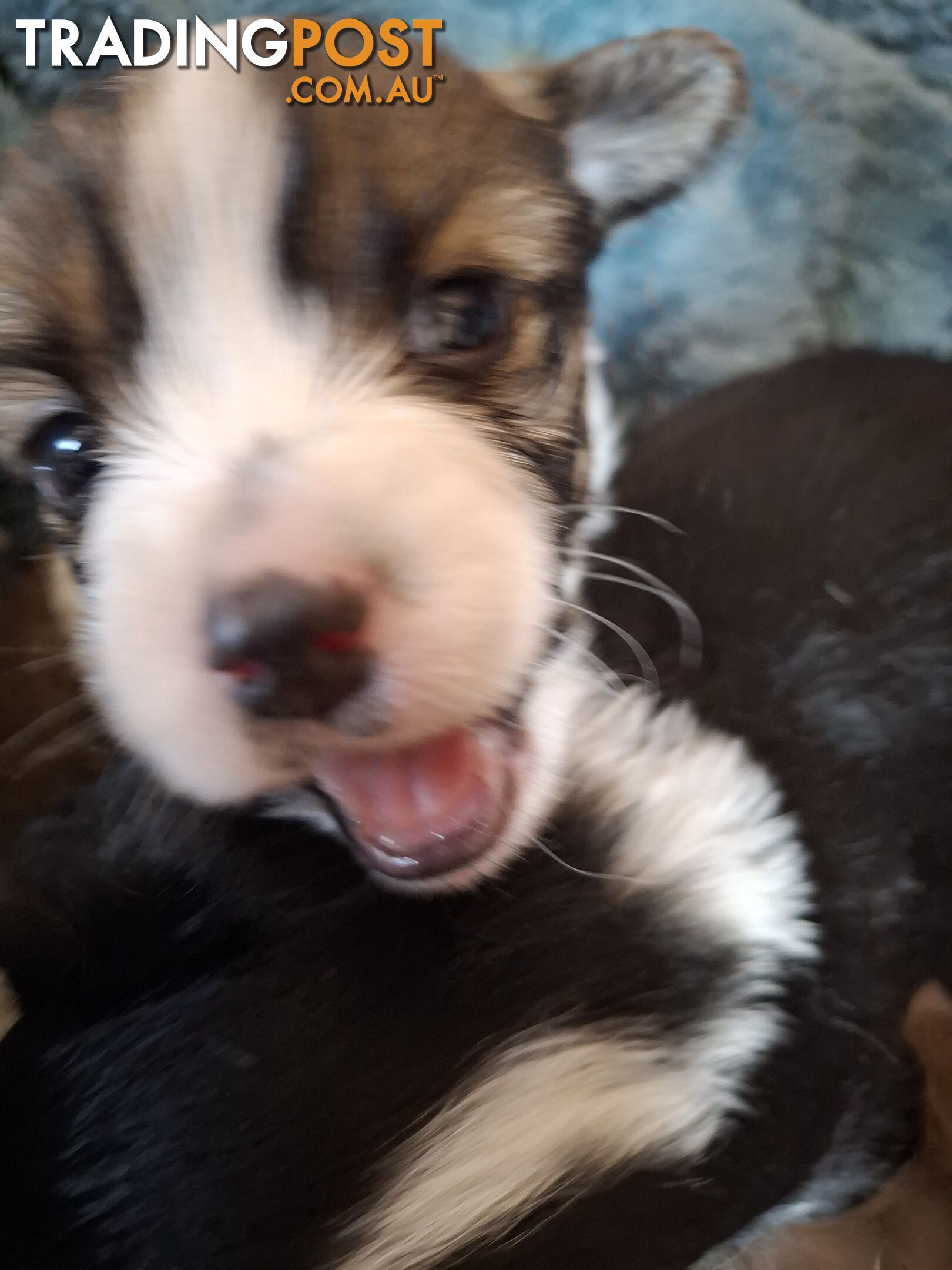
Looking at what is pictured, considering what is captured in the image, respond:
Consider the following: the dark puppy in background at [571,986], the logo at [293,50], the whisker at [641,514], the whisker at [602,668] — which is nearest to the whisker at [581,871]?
the dark puppy in background at [571,986]

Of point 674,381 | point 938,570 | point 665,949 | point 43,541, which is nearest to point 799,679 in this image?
point 938,570

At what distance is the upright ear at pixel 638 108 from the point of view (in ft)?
3.20

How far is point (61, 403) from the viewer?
774 millimetres

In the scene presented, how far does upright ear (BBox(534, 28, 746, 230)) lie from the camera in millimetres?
975

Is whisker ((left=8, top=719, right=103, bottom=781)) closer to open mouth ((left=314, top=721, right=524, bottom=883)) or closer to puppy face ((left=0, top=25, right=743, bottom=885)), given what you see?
puppy face ((left=0, top=25, right=743, bottom=885))

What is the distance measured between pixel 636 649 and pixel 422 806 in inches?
11.7

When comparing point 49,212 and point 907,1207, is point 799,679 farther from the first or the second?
point 49,212

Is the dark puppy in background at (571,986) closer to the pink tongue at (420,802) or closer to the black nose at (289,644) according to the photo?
the pink tongue at (420,802)

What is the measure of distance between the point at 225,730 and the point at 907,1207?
36.1 inches

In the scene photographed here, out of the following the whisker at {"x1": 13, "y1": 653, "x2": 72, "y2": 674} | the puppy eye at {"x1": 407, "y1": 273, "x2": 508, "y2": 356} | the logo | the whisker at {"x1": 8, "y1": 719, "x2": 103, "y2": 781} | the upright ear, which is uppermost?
the logo

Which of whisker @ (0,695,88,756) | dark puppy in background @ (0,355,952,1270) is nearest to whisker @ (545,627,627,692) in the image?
dark puppy in background @ (0,355,952,1270)

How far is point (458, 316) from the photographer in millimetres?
756

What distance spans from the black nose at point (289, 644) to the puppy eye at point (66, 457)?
0.86ft

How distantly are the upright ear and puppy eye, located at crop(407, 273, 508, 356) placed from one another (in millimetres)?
239
